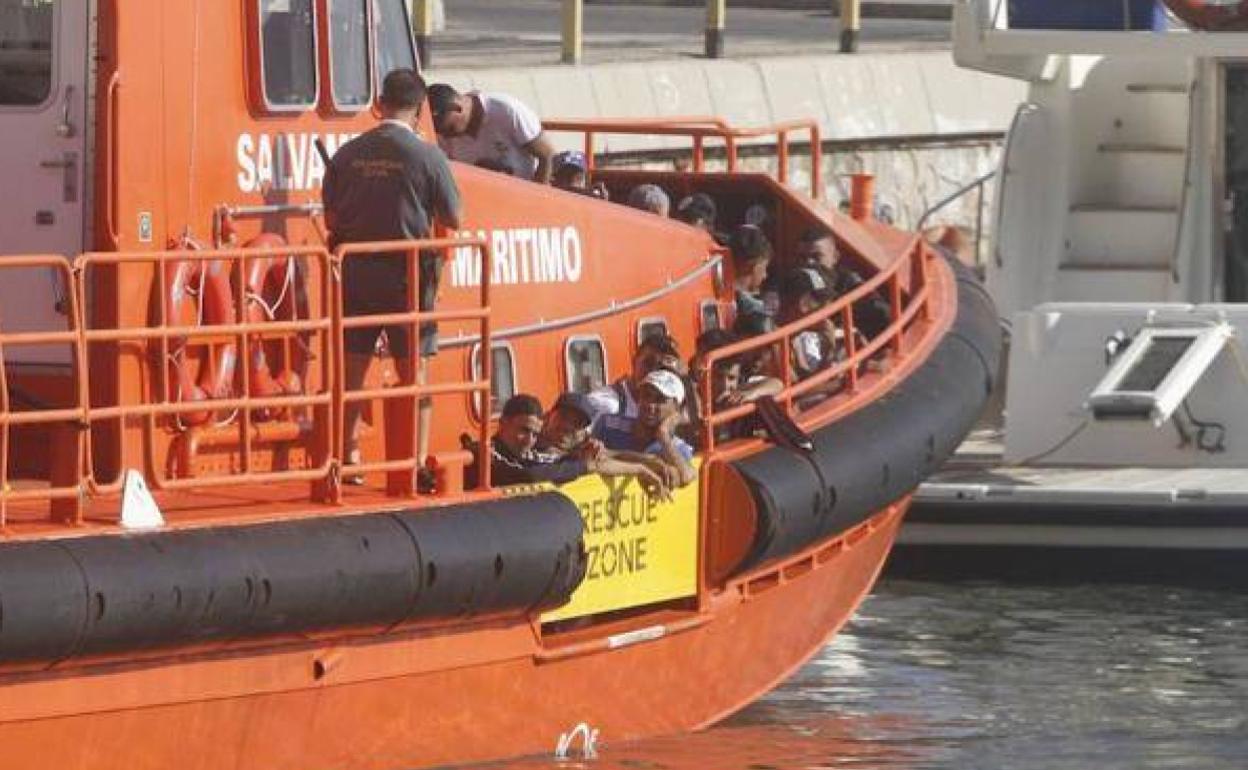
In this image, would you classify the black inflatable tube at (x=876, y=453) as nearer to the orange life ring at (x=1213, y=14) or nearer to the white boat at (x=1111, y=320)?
the white boat at (x=1111, y=320)

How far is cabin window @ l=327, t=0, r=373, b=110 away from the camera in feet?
35.8

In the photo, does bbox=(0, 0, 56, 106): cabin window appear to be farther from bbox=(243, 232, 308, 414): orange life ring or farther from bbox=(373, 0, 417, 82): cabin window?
bbox=(373, 0, 417, 82): cabin window

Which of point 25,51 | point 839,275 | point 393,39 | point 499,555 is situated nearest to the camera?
point 499,555

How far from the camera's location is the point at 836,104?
22281mm

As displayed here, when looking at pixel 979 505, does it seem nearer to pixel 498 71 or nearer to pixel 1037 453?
pixel 1037 453

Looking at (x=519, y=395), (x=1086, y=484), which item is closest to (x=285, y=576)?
(x=519, y=395)

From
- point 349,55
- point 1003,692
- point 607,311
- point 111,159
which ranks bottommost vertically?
point 1003,692

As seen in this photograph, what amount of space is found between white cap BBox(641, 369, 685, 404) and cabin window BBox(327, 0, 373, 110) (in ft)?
4.11

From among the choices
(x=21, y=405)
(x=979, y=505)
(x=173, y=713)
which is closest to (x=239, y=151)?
(x=21, y=405)

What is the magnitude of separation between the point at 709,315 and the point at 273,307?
272 centimetres

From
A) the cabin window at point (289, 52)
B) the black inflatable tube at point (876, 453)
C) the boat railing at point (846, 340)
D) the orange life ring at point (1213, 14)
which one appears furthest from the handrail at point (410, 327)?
the orange life ring at point (1213, 14)

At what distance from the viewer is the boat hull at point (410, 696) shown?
9281 mm

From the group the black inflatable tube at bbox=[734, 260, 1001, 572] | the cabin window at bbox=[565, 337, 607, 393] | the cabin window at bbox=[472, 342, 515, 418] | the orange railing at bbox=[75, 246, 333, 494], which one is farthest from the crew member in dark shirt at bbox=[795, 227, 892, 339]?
the orange railing at bbox=[75, 246, 333, 494]

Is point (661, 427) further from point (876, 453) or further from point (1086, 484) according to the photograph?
point (1086, 484)
